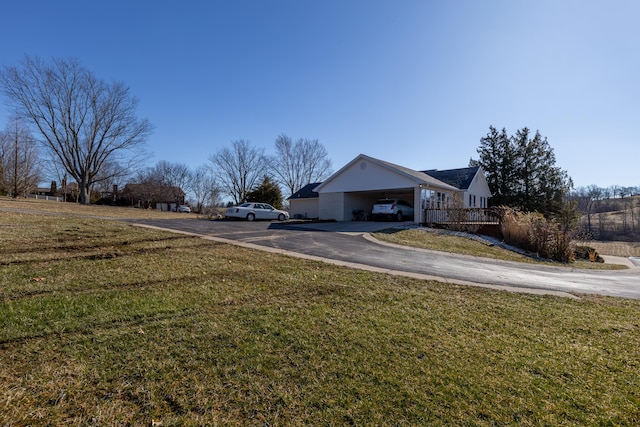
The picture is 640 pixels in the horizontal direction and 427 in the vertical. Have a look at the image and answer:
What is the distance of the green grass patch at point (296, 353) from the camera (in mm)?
2201

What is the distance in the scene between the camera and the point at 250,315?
12.4 feet

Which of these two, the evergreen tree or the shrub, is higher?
the evergreen tree

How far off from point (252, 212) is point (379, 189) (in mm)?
9134

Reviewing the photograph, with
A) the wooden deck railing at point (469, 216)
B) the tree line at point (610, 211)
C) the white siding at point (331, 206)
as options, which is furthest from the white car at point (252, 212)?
the tree line at point (610, 211)

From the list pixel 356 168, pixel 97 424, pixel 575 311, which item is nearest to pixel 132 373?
pixel 97 424

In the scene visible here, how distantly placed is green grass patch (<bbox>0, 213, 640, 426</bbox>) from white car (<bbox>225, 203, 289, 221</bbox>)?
1491 centimetres

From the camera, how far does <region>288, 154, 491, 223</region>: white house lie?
65.0 feet

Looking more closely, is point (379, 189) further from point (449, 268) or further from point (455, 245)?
point (449, 268)

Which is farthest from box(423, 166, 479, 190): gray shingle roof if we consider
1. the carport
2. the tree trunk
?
the tree trunk

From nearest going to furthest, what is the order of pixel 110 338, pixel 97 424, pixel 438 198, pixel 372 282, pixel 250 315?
pixel 97 424 → pixel 110 338 → pixel 250 315 → pixel 372 282 → pixel 438 198

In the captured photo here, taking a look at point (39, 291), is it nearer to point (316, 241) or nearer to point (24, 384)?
point (24, 384)

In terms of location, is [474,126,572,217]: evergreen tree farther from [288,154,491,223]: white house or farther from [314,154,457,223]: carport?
[314,154,457,223]: carport

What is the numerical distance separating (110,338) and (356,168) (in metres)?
20.3

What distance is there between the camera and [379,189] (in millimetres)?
20844
